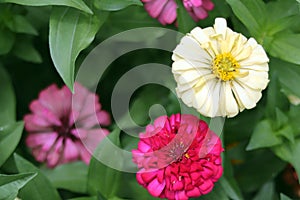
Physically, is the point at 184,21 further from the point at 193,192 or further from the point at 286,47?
the point at 193,192

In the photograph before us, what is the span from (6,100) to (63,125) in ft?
0.35

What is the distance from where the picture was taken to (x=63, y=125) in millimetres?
1165

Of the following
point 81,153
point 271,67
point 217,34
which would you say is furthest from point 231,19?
point 81,153

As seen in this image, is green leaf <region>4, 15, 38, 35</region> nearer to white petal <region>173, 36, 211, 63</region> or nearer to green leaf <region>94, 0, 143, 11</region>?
green leaf <region>94, 0, 143, 11</region>

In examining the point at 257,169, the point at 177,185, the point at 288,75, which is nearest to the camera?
the point at 177,185

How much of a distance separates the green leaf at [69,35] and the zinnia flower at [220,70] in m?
0.15

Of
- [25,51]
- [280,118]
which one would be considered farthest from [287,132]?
[25,51]

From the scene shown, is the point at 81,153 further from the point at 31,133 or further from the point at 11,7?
the point at 11,7

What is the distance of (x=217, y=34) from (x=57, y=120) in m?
0.39

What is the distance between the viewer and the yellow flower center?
89 cm

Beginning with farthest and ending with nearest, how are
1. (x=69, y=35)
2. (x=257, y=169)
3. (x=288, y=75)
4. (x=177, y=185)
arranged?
(x=257, y=169) < (x=288, y=75) < (x=69, y=35) < (x=177, y=185)

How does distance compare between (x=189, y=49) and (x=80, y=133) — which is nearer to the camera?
(x=189, y=49)

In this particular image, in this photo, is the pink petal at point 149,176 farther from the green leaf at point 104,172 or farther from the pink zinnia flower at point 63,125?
the pink zinnia flower at point 63,125

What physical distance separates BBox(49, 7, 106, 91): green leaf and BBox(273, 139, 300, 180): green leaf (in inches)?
13.7
